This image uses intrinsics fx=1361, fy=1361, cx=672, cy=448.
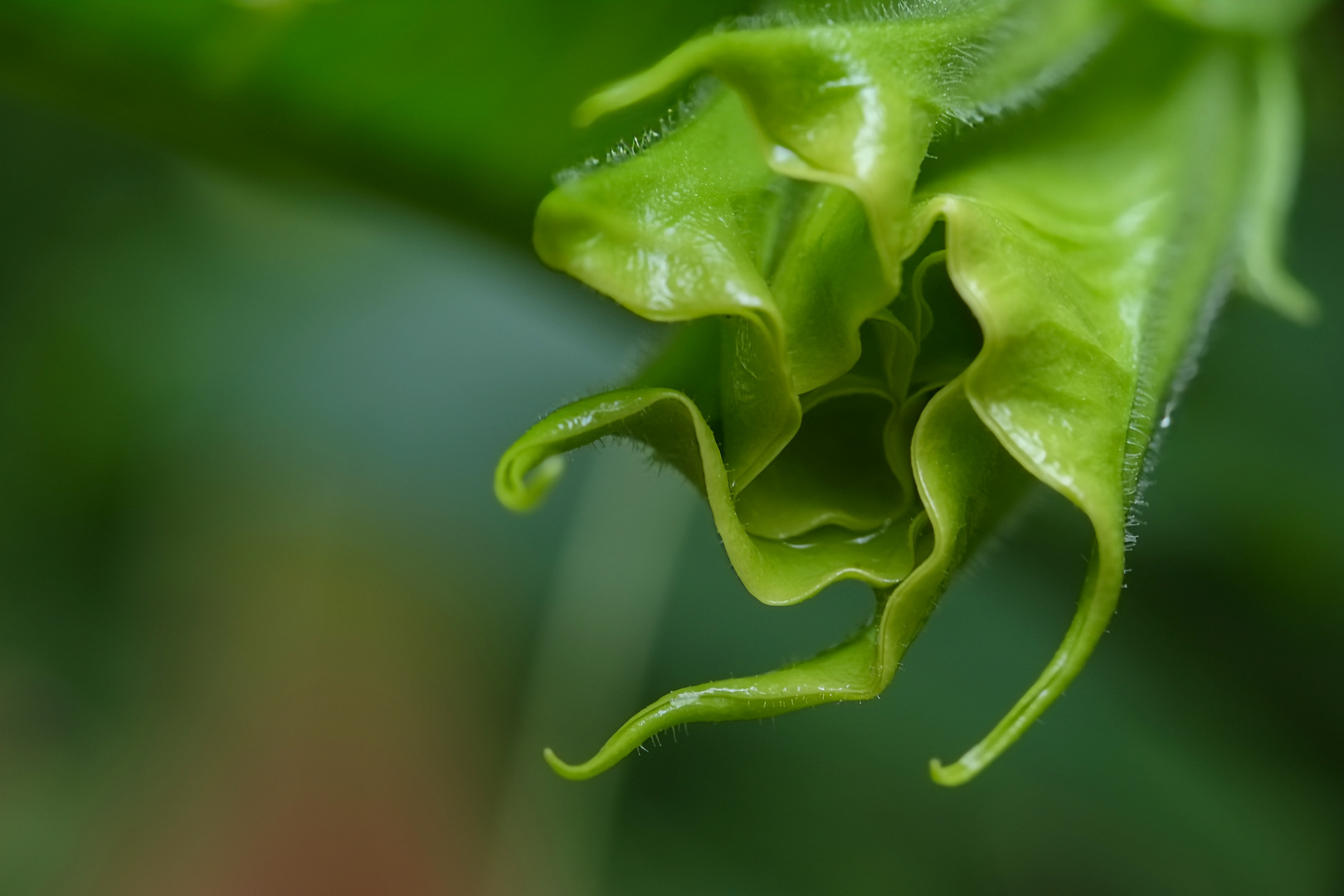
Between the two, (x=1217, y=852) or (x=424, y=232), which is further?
(x=1217, y=852)

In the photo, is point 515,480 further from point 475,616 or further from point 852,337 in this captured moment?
point 475,616

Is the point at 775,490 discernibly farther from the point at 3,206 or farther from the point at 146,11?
the point at 3,206

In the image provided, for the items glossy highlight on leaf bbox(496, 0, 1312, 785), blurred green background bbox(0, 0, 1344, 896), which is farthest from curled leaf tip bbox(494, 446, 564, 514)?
blurred green background bbox(0, 0, 1344, 896)

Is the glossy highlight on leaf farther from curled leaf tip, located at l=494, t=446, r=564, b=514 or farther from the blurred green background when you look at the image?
the blurred green background

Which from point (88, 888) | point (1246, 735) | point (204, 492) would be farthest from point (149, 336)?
point (1246, 735)

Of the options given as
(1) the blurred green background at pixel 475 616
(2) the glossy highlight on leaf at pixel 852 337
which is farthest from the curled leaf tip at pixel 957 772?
(1) the blurred green background at pixel 475 616

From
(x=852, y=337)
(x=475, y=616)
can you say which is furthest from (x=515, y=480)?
(x=475, y=616)
